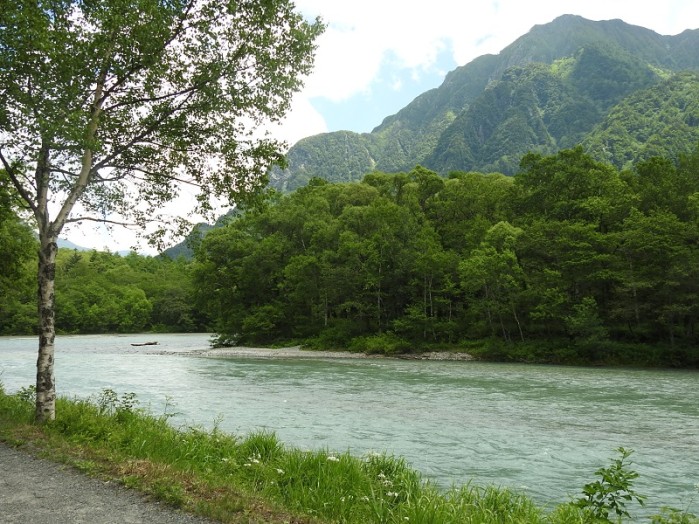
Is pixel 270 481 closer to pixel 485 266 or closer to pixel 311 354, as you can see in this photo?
pixel 485 266

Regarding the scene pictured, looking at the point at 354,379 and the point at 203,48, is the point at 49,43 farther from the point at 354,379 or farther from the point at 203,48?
the point at 354,379

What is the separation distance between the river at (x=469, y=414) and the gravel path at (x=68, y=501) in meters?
5.85

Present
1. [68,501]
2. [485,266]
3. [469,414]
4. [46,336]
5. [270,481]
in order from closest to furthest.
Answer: [68,501], [270,481], [46,336], [469,414], [485,266]

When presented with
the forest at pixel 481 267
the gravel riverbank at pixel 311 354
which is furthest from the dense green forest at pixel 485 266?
the gravel riverbank at pixel 311 354

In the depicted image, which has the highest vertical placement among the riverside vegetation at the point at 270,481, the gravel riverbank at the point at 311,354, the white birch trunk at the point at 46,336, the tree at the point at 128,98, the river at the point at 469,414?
the tree at the point at 128,98

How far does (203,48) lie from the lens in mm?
11062

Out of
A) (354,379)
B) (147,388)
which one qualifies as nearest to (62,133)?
(147,388)

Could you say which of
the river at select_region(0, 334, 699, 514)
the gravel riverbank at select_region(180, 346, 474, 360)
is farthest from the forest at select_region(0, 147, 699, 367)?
the river at select_region(0, 334, 699, 514)

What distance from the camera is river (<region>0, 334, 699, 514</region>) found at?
11.2 metres

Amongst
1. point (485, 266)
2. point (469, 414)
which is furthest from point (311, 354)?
point (469, 414)

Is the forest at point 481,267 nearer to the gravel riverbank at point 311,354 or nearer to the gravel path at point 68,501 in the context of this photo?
the gravel riverbank at point 311,354

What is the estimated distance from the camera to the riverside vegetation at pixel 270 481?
5.87 metres

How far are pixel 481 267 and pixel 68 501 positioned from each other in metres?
44.5

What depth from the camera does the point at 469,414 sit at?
18.4 metres
